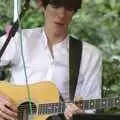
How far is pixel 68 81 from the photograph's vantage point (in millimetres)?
1808

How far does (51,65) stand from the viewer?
184 centimetres

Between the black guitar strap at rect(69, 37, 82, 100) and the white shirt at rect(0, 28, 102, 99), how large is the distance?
17mm

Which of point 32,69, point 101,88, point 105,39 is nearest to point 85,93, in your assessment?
point 101,88

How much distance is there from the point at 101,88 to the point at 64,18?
0.99 feet

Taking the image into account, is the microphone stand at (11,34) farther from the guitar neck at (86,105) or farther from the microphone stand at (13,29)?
the guitar neck at (86,105)

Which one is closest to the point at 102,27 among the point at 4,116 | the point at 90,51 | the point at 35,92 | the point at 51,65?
the point at 90,51

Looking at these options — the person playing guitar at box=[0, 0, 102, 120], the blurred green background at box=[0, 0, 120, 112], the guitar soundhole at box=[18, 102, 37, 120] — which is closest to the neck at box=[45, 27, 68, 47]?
the person playing guitar at box=[0, 0, 102, 120]

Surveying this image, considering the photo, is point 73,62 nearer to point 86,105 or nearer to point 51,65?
point 51,65

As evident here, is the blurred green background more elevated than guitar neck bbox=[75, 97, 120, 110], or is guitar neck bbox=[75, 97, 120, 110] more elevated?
the blurred green background

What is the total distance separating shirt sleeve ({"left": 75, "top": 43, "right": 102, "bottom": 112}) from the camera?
181 cm

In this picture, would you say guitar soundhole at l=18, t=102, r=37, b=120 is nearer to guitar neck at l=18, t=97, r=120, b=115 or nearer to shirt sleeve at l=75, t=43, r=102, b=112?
guitar neck at l=18, t=97, r=120, b=115

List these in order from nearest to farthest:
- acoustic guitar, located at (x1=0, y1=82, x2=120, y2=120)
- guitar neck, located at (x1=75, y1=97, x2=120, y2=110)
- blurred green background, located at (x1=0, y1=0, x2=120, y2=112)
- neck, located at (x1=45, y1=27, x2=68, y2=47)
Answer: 1. guitar neck, located at (x1=75, y1=97, x2=120, y2=110)
2. acoustic guitar, located at (x1=0, y1=82, x2=120, y2=120)
3. neck, located at (x1=45, y1=27, x2=68, y2=47)
4. blurred green background, located at (x1=0, y1=0, x2=120, y2=112)

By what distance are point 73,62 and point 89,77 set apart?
83mm

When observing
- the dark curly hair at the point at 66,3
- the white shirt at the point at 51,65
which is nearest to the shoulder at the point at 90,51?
the white shirt at the point at 51,65
